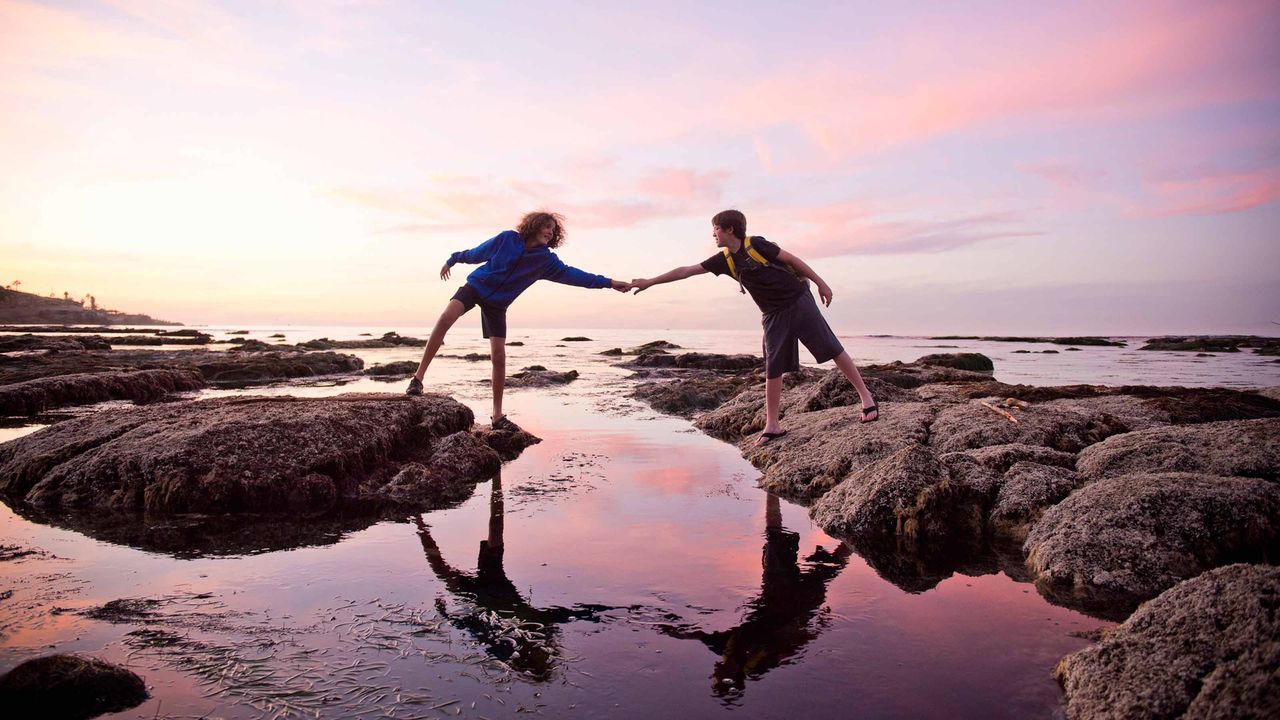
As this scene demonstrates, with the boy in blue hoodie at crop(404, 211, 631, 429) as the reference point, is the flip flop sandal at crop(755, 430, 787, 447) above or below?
below

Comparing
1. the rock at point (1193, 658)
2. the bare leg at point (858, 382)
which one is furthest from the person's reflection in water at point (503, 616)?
the bare leg at point (858, 382)

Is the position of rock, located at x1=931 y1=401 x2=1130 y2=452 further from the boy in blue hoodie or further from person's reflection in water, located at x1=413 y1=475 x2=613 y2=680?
person's reflection in water, located at x1=413 y1=475 x2=613 y2=680

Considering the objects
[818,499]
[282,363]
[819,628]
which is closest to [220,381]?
[282,363]

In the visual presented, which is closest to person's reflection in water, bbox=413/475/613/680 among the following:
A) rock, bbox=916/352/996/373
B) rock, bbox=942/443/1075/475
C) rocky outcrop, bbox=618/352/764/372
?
rock, bbox=942/443/1075/475

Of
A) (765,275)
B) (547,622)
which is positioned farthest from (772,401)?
(547,622)

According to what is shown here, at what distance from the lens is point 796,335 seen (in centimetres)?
852

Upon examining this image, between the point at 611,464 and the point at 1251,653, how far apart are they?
6.13m

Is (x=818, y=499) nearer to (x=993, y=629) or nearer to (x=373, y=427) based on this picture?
(x=993, y=629)

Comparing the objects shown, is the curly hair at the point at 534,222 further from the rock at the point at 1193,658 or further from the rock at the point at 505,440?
the rock at the point at 1193,658

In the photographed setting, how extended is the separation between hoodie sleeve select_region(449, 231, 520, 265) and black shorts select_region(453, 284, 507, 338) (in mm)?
451

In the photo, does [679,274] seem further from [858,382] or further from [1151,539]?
[1151,539]

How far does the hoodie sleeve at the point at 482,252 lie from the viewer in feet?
29.5

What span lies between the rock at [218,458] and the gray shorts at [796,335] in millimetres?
4019

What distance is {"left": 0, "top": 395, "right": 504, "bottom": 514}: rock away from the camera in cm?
582
